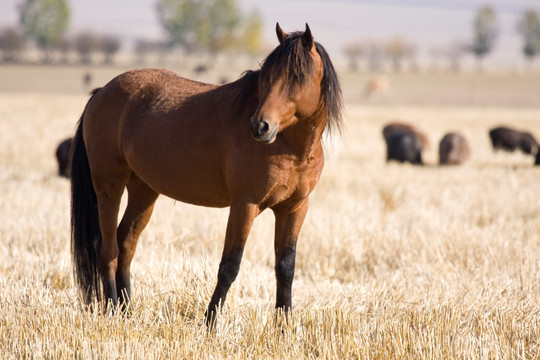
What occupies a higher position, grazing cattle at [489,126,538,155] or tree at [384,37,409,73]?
tree at [384,37,409,73]

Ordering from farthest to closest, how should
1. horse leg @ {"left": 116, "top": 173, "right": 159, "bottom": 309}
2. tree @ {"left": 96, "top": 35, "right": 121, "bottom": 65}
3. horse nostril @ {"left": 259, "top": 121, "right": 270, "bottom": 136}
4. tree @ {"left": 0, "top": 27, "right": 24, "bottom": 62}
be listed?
1. tree @ {"left": 96, "top": 35, "right": 121, "bottom": 65}
2. tree @ {"left": 0, "top": 27, "right": 24, "bottom": 62}
3. horse leg @ {"left": 116, "top": 173, "right": 159, "bottom": 309}
4. horse nostril @ {"left": 259, "top": 121, "right": 270, "bottom": 136}

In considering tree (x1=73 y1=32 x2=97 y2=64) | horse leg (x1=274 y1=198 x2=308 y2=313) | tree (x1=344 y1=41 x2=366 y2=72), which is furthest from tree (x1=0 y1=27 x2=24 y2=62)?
horse leg (x1=274 y1=198 x2=308 y2=313)

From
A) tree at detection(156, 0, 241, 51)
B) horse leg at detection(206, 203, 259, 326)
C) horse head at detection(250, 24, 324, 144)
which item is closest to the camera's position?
horse head at detection(250, 24, 324, 144)

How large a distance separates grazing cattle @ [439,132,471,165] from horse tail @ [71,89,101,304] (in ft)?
40.9

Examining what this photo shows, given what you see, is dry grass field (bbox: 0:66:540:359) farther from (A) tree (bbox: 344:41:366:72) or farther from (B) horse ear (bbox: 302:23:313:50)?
(A) tree (bbox: 344:41:366:72)

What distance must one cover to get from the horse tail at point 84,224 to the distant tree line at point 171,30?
10506 centimetres

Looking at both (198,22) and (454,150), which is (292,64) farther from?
(198,22)

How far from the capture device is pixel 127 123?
196 inches

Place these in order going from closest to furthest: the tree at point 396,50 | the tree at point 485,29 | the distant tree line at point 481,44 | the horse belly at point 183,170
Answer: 1. the horse belly at point 183,170
2. the distant tree line at point 481,44
3. the tree at point 485,29
4. the tree at point 396,50

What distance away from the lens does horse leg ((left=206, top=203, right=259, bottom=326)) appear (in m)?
4.27

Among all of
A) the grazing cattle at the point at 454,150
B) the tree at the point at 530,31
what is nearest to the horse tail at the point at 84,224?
the grazing cattle at the point at 454,150

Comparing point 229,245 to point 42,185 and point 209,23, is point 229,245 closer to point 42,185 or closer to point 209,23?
point 42,185

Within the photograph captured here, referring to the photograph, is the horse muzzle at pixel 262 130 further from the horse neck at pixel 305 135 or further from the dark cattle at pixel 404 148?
the dark cattle at pixel 404 148

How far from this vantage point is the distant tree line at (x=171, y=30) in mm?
109312
